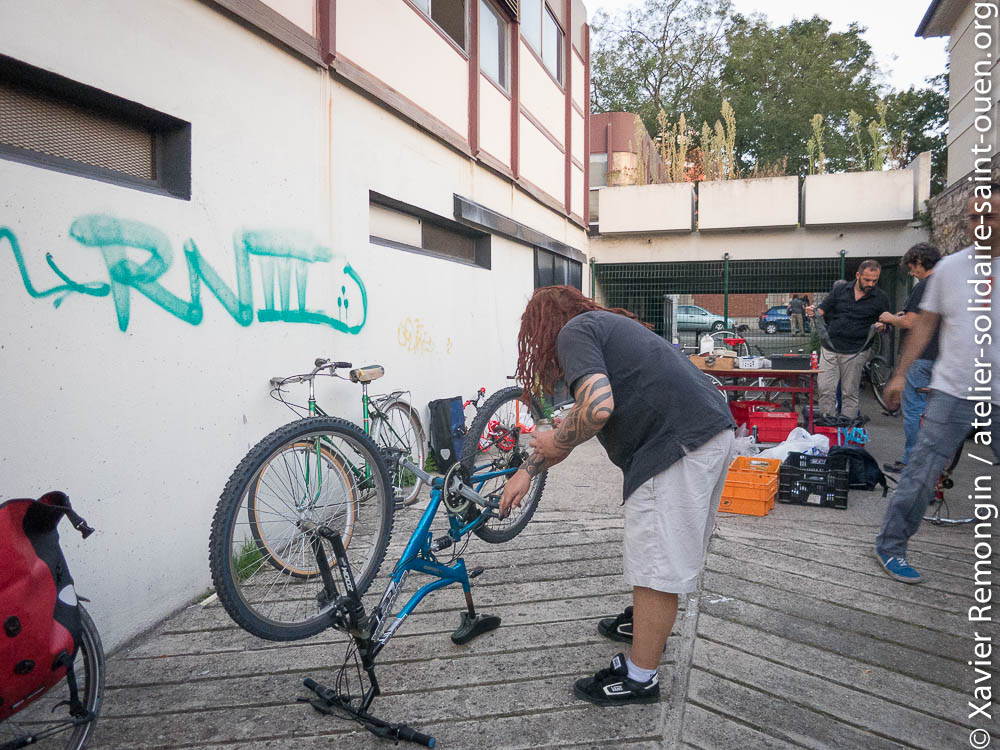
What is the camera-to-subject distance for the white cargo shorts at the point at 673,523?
2.29m

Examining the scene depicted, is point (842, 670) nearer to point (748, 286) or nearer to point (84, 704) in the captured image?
point (84, 704)

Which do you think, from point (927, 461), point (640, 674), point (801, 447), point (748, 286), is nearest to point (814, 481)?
point (801, 447)

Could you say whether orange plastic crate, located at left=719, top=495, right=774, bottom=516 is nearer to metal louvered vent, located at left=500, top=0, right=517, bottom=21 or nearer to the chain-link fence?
metal louvered vent, located at left=500, top=0, right=517, bottom=21

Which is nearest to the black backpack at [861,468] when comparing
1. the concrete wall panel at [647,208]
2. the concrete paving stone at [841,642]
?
the concrete paving stone at [841,642]

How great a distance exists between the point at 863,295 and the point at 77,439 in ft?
23.2

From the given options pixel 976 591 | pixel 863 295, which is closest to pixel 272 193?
pixel 976 591

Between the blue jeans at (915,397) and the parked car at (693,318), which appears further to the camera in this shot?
the parked car at (693,318)

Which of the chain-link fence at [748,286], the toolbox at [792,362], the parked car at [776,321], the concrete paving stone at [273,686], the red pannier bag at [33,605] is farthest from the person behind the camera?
the parked car at [776,321]

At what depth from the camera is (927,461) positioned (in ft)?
10.9

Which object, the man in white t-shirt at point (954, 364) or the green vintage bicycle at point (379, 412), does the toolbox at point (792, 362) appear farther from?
the green vintage bicycle at point (379, 412)

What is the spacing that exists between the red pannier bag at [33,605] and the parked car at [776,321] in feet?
45.9

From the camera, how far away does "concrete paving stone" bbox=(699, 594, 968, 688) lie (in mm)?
2652

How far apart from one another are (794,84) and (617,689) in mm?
33249

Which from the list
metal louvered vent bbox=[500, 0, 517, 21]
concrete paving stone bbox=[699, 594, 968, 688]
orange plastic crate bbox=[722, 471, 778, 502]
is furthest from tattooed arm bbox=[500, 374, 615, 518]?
metal louvered vent bbox=[500, 0, 517, 21]
